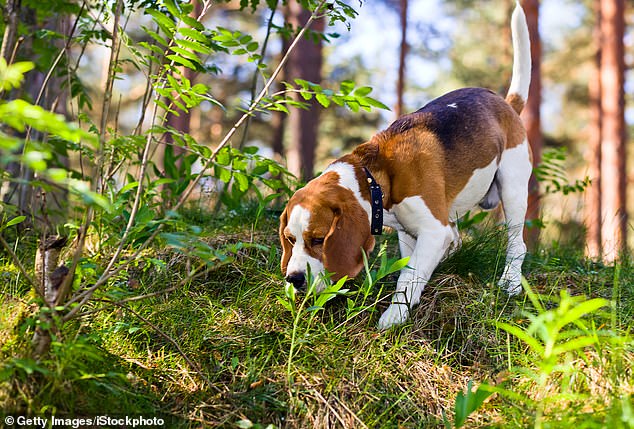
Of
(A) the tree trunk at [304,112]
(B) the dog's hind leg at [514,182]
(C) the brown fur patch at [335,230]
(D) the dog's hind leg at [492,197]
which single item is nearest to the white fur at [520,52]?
(B) the dog's hind leg at [514,182]

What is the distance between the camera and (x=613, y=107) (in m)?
11.7

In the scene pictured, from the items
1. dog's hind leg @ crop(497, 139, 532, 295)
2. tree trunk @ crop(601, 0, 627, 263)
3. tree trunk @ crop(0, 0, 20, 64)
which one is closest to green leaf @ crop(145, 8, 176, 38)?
tree trunk @ crop(0, 0, 20, 64)

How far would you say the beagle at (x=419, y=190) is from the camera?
3.10 m

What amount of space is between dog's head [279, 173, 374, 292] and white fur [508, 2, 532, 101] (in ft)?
6.88

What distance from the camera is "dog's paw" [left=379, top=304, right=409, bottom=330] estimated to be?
10.0 ft

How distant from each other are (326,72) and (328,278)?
57.2 feet

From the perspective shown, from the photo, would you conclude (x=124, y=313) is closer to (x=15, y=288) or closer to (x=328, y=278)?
(x=15, y=288)

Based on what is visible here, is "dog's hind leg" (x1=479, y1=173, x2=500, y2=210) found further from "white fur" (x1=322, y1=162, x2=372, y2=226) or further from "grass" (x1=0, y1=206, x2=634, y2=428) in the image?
"white fur" (x1=322, y1=162, x2=372, y2=226)

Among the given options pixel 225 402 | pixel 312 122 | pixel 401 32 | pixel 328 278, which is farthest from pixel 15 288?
pixel 401 32

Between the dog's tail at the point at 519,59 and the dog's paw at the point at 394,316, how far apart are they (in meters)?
2.32

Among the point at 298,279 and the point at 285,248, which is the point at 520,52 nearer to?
the point at 285,248

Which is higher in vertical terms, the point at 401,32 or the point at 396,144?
the point at 401,32

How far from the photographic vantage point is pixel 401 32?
1689cm

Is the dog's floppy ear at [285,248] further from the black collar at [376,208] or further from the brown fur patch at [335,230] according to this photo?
the black collar at [376,208]
